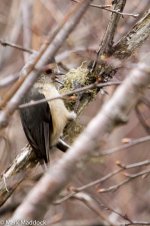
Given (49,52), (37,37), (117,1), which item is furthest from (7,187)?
(37,37)

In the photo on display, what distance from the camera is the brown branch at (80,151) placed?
1.54m

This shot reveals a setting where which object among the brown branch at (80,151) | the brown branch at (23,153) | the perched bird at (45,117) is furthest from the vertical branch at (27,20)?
the brown branch at (80,151)

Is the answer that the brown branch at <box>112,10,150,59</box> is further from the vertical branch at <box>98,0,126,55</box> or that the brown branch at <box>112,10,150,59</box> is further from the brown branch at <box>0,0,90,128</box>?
the brown branch at <box>0,0,90,128</box>

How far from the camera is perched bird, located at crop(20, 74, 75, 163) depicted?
3.92 m

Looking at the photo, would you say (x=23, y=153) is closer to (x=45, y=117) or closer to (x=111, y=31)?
(x=45, y=117)

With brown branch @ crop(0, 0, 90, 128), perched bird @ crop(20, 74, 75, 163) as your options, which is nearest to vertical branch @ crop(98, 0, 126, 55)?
perched bird @ crop(20, 74, 75, 163)

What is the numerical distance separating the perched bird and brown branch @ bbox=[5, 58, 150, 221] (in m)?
2.18

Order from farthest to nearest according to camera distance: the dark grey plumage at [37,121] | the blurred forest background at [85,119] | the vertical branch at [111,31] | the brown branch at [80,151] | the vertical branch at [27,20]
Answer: the vertical branch at [27,20], the blurred forest background at [85,119], the dark grey plumage at [37,121], the vertical branch at [111,31], the brown branch at [80,151]

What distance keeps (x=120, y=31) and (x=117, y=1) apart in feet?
5.22

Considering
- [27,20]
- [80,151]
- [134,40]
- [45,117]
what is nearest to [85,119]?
[27,20]

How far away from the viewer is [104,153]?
2.62 m

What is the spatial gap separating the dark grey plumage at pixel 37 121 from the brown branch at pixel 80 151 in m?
2.22

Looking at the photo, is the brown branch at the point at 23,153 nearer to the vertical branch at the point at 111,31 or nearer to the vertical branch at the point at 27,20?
the vertical branch at the point at 111,31

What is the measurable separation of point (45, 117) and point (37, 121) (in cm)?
8
